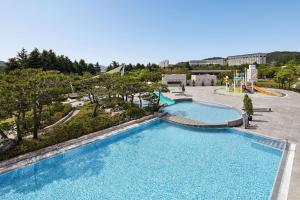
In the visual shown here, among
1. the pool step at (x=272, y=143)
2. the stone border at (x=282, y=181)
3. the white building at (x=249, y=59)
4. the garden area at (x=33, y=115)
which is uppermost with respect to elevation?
the white building at (x=249, y=59)

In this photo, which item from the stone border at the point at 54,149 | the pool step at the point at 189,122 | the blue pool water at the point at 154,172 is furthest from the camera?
the pool step at the point at 189,122

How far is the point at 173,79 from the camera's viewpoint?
42.3 meters

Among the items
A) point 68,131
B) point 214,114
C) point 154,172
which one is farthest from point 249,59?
point 154,172

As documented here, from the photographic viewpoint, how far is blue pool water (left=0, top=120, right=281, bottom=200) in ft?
24.5

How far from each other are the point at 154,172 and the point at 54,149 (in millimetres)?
5640

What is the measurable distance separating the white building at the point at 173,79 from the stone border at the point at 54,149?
28498mm

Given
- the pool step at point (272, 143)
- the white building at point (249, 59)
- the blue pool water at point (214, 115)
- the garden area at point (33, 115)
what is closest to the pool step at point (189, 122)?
the blue pool water at point (214, 115)

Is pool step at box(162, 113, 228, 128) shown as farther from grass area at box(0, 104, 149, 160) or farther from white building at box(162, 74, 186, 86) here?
white building at box(162, 74, 186, 86)

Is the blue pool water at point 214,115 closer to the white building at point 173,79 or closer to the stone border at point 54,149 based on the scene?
the stone border at point 54,149

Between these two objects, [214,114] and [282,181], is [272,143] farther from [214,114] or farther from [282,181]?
[214,114]

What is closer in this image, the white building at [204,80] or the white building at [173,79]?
the white building at [173,79]

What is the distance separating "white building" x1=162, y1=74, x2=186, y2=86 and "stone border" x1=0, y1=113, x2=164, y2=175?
93.5ft

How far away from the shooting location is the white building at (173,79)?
138 ft

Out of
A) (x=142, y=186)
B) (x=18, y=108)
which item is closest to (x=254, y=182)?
(x=142, y=186)
